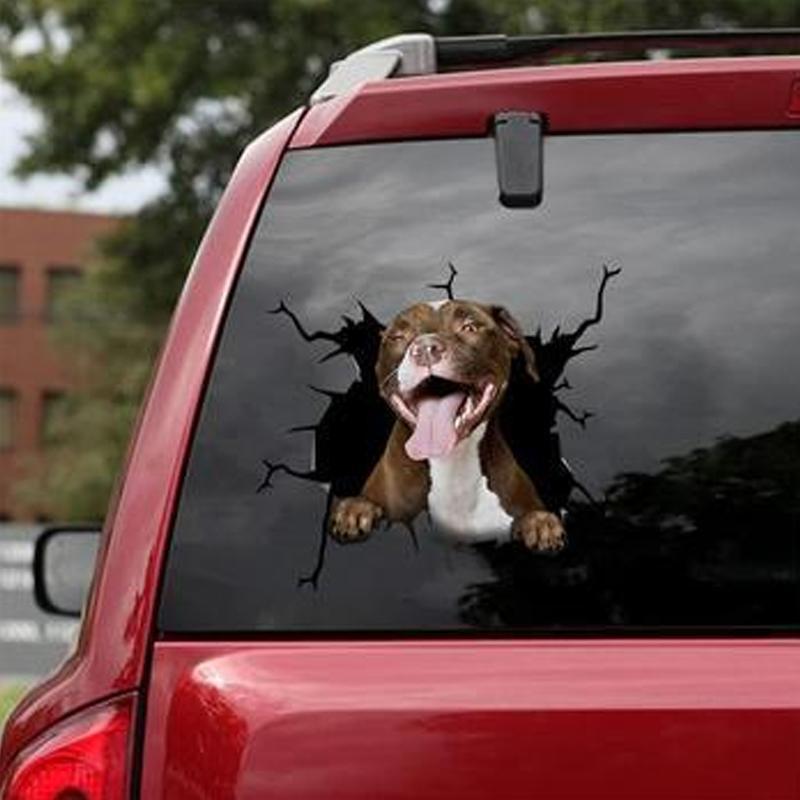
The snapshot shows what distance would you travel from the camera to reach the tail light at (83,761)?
251cm

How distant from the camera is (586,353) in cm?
257

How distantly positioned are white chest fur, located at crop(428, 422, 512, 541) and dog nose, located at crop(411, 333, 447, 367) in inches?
4.1

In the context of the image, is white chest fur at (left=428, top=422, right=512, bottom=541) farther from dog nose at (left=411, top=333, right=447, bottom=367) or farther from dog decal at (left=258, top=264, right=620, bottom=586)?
dog nose at (left=411, top=333, right=447, bottom=367)

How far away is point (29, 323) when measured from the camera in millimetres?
66312

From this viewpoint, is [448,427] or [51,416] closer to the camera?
[448,427]

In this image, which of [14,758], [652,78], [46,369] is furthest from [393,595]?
[46,369]

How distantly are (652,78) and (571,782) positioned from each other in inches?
35.8

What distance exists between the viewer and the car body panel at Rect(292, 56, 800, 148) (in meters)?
2.65

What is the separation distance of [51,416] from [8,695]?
4894cm

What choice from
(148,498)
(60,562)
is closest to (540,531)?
(148,498)

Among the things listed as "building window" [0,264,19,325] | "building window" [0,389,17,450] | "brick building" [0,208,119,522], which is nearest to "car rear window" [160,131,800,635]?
"brick building" [0,208,119,522]

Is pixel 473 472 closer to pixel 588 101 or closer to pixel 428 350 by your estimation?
pixel 428 350

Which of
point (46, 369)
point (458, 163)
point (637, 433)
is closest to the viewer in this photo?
point (637, 433)

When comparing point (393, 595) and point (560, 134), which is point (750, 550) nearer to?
point (393, 595)
